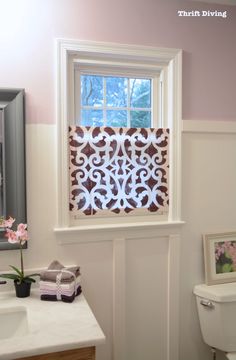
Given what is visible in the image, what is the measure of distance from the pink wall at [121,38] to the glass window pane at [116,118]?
0.32 metres

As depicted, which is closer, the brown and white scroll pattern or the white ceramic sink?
the white ceramic sink

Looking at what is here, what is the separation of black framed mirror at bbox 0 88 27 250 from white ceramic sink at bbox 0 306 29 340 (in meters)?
0.29

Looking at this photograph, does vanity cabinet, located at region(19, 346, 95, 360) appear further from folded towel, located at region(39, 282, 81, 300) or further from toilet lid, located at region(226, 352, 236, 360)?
toilet lid, located at region(226, 352, 236, 360)

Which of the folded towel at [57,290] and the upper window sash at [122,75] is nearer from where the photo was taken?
the folded towel at [57,290]

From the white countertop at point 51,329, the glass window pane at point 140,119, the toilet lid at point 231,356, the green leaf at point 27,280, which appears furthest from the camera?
the glass window pane at point 140,119

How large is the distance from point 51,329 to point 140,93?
1.29 m

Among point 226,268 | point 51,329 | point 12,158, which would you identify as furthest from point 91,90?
point 226,268

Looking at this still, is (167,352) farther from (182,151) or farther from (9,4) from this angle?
(9,4)

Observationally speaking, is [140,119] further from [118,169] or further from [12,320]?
[12,320]

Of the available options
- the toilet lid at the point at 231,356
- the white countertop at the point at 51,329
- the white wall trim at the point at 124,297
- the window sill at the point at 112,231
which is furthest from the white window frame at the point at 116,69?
the toilet lid at the point at 231,356

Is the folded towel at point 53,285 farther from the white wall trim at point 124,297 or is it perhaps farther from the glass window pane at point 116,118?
the glass window pane at point 116,118

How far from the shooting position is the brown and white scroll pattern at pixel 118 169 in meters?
Answer: 1.69

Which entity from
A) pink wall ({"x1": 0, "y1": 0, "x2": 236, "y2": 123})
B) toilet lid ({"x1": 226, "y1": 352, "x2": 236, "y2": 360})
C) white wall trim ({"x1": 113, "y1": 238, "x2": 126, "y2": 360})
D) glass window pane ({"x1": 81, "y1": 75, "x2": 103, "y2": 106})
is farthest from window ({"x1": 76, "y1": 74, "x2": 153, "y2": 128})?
toilet lid ({"x1": 226, "y1": 352, "x2": 236, "y2": 360})

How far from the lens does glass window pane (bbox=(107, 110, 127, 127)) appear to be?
Answer: 1794mm
